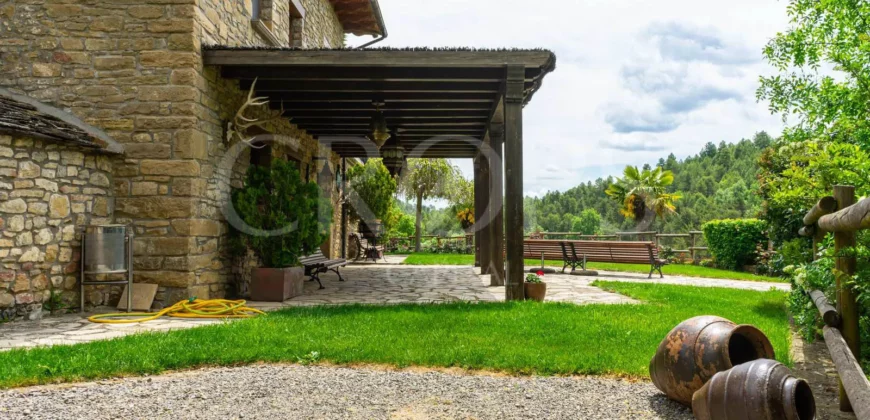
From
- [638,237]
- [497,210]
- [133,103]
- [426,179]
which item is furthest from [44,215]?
[638,237]

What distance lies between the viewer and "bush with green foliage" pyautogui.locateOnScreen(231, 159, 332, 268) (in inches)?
282

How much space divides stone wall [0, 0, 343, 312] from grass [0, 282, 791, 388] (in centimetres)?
179

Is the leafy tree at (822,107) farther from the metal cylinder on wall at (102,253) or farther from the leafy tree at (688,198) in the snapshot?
the leafy tree at (688,198)

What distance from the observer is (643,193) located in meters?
28.0

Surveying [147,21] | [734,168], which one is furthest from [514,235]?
[734,168]

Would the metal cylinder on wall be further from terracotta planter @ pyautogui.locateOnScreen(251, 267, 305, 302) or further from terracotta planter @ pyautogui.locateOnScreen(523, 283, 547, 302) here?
terracotta planter @ pyautogui.locateOnScreen(523, 283, 547, 302)

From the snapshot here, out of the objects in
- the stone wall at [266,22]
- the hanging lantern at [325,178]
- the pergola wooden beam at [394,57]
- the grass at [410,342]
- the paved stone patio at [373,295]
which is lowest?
the paved stone patio at [373,295]

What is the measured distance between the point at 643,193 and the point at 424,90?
22.7 metres

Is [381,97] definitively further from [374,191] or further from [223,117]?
[374,191]

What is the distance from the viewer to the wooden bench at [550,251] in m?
12.5

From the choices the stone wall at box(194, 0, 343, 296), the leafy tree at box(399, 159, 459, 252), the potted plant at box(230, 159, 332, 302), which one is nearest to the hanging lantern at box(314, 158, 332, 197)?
the stone wall at box(194, 0, 343, 296)

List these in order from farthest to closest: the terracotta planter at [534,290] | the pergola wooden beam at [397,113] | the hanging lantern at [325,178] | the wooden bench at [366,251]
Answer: the wooden bench at [366,251]
the hanging lantern at [325,178]
the pergola wooden beam at [397,113]
the terracotta planter at [534,290]

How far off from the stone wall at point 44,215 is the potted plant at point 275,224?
156cm

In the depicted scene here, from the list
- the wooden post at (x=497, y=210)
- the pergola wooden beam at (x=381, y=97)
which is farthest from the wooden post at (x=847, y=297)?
the wooden post at (x=497, y=210)
